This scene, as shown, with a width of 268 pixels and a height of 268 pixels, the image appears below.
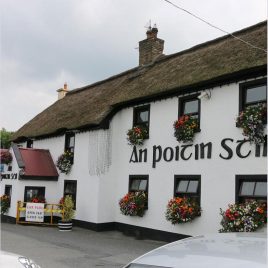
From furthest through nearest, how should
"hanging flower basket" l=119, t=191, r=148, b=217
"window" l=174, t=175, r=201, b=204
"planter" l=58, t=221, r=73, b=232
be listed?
"planter" l=58, t=221, r=73, b=232
"hanging flower basket" l=119, t=191, r=148, b=217
"window" l=174, t=175, r=201, b=204

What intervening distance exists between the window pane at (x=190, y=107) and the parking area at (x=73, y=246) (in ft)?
16.0

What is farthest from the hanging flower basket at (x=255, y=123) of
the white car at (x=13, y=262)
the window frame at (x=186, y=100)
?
the white car at (x=13, y=262)

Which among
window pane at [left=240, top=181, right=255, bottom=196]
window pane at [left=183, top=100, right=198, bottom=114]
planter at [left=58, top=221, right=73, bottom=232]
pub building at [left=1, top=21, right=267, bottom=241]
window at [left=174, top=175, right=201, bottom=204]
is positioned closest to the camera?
window pane at [left=240, top=181, right=255, bottom=196]

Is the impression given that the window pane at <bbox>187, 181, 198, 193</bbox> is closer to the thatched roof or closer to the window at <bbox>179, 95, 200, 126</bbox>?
the window at <bbox>179, 95, 200, 126</bbox>

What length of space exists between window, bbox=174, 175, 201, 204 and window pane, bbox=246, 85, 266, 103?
3117mm

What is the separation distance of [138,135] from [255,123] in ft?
17.8

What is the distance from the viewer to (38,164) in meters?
19.9

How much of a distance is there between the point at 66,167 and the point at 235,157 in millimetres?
A: 9576

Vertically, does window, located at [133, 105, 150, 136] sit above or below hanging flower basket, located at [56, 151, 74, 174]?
above

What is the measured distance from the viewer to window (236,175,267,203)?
36.5ft

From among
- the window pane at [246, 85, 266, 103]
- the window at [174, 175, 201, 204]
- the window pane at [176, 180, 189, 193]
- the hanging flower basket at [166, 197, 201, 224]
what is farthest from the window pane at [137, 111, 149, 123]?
the window pane at [246, 85, 266, 103]

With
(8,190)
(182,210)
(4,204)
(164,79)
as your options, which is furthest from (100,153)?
(8,190)

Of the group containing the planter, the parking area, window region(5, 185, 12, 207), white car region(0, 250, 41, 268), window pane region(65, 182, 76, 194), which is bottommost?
the parking area

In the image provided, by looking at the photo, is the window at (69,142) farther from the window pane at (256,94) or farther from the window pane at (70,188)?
the window pane at (256,94)
